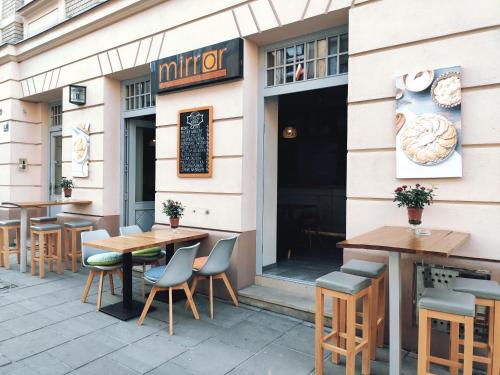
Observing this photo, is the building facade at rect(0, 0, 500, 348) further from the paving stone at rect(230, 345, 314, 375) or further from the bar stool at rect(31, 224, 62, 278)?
the paving stone at rect(230, 345, 314, 375)

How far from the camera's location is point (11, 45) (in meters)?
8.65

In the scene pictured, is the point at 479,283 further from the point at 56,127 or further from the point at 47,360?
the point at 56,127

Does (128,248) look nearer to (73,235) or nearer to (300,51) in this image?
(73,235)

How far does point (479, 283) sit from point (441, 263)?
51 centimetres

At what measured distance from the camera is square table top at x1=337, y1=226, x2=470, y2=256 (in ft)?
8.45

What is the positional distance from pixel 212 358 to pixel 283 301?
1330 mm

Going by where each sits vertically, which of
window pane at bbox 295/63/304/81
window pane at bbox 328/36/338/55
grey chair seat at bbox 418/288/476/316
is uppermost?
window pane at bbox 328/36/338/55

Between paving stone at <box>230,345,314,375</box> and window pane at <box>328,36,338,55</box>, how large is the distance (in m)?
3.40

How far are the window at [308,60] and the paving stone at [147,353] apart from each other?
344 centimetres

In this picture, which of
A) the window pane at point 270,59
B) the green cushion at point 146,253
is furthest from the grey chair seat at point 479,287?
the green cushion at point 146,253

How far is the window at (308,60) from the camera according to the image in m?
4.43

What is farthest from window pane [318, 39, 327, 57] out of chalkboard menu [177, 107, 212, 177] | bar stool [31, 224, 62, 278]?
bar stool [31, 224, 62, 278]

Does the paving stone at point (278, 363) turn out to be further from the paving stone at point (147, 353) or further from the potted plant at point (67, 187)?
the potted plant at point (67, 187)

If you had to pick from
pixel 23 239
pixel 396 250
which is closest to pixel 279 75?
pixel 396 250
